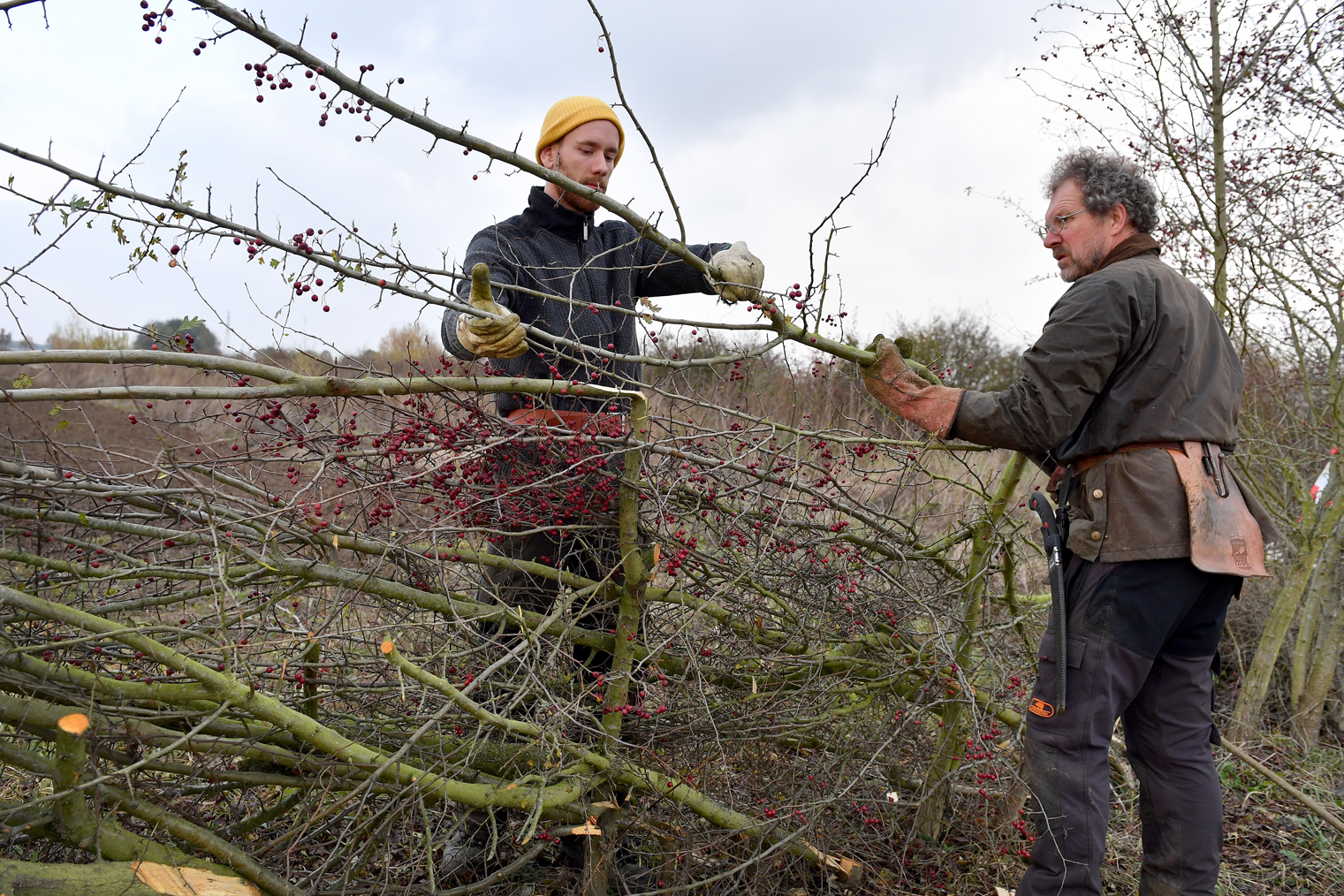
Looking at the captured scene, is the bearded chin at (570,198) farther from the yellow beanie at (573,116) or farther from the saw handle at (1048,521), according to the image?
the saw handle at (1048,521)

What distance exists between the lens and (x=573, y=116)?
3115 mm

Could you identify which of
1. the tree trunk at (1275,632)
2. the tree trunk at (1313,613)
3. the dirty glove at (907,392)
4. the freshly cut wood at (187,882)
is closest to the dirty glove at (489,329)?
the dirty glove at (907,392)

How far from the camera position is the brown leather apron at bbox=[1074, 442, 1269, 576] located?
2340mm

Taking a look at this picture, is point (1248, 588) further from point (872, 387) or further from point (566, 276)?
point (566, 276)

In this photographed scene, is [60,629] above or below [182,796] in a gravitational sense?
above

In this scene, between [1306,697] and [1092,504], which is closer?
[1092,504]

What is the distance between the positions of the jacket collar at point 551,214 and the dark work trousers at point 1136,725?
197 centimetres

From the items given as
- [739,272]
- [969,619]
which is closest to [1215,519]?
[969,619]

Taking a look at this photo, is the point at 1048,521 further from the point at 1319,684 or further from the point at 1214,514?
the point at 1319,684

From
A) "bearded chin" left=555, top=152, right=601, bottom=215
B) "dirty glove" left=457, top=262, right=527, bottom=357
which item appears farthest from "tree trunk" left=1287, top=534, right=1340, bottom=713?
"dirty glove" left=457, top=262, right=527, bottom=357

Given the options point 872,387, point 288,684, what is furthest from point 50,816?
point 872,387

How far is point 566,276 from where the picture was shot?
9.89 ft

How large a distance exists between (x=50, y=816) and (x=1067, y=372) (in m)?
2.74

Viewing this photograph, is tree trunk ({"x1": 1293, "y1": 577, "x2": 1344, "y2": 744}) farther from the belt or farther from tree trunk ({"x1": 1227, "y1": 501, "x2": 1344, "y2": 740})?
the belt
